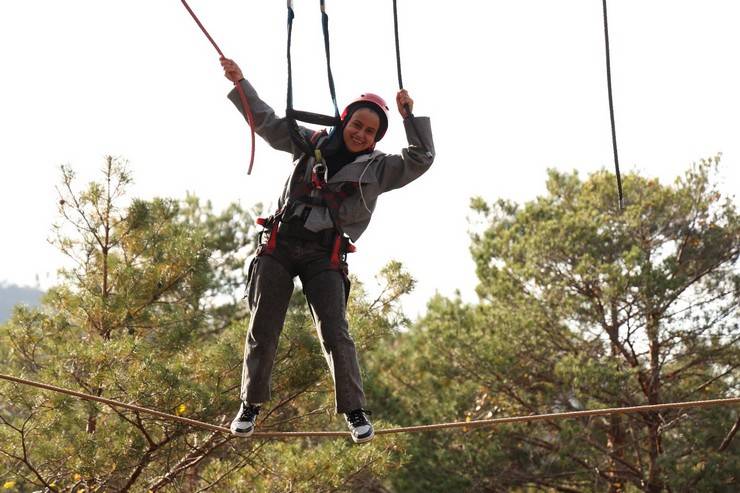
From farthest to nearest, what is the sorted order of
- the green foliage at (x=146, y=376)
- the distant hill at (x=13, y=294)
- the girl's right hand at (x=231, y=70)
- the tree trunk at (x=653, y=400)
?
the distant hill at (x=13, y=294)
the tree trunk at (x=653, y=400)
the green foliage at (x=146, y=376)
the girl's right hand at (x=231, y=70)

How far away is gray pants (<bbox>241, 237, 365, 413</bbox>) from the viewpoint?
3.32 meters

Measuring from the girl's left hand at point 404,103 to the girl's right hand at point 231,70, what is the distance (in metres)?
0.61

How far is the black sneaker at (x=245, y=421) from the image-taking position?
3.39 m

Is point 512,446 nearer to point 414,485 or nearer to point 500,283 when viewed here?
point 414,485

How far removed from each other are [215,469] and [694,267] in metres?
6.31

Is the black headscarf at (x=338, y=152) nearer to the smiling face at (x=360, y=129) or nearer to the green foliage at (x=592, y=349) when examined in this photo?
the smiling face at (x=360, y=129)

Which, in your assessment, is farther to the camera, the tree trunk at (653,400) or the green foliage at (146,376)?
the tree trunk at (653,400)

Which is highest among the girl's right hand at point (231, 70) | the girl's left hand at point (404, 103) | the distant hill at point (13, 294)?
the distant hill at point (13, 294)

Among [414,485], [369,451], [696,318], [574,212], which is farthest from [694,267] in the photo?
[369,451]

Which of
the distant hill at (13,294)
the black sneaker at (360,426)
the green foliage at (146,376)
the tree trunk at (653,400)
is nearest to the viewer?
the black sneaker at (360,426)

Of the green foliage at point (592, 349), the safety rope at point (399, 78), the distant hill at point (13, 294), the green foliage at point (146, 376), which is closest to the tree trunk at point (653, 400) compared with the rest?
the green foliage at point (592, 349)

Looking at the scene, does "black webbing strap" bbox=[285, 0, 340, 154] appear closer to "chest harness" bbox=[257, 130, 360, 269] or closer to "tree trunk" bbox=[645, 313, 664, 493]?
"chest harness" bbox=[257, 130, 360, 269]

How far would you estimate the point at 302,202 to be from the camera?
3.33 m

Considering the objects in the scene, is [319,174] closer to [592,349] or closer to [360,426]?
[360,426]
